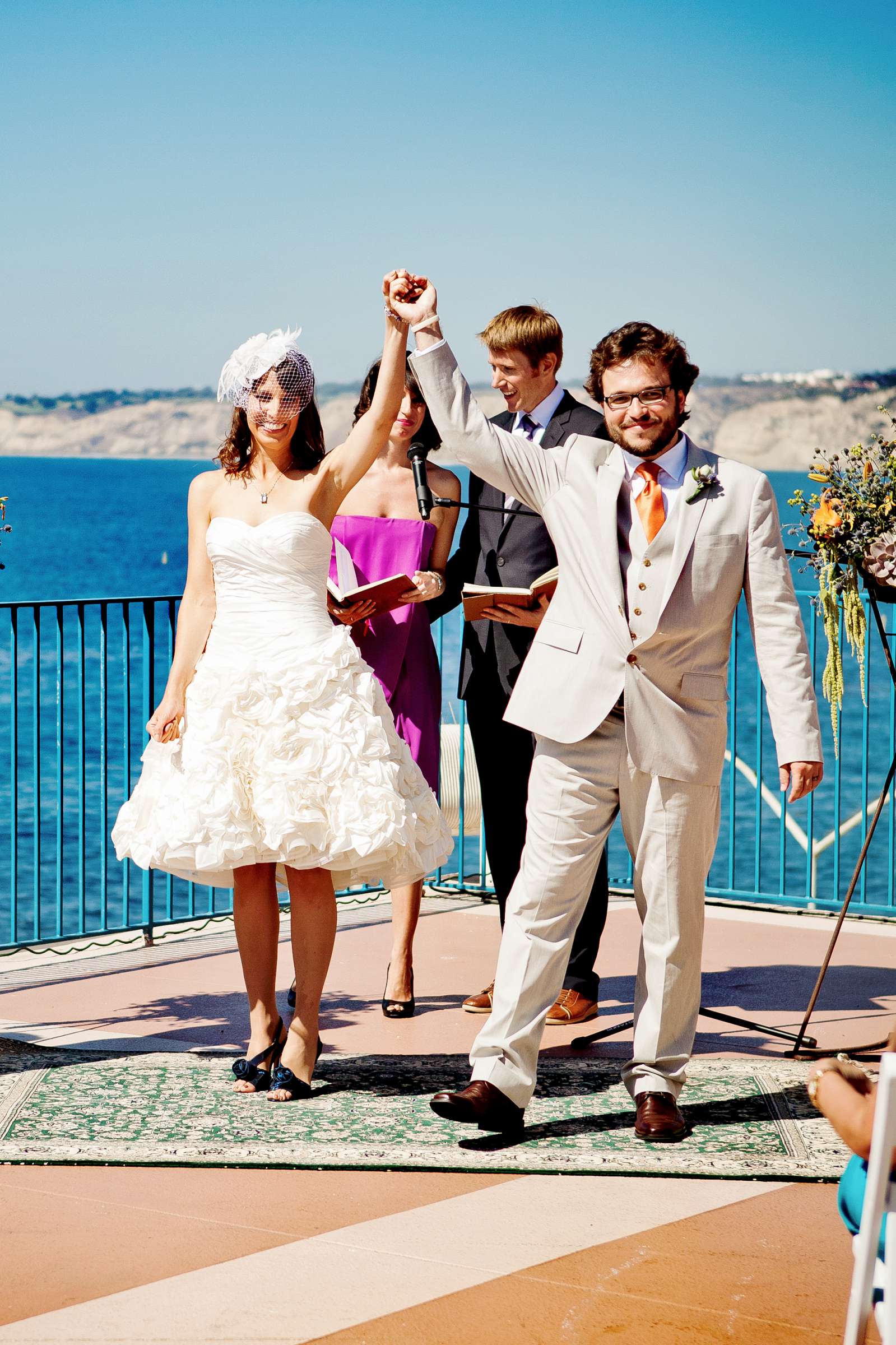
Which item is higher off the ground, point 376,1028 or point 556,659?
point 556,659

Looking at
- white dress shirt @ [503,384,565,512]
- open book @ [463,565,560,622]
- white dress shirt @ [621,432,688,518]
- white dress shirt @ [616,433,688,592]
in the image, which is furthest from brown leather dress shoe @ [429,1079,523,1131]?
white dress shirt @ [503,384,565,512]

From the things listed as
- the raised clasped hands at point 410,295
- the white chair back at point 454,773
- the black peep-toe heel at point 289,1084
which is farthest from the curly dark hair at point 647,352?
the white chair back at point 454,773

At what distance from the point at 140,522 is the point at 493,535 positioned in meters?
98.7

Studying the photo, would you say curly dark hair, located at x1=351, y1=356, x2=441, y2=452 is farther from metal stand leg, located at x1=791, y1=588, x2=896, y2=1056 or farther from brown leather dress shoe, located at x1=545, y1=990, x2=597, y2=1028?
brown leather dress shoe, located at x1=545, y1=990, x2=597, y2=1028

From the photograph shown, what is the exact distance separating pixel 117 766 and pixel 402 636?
21.6m

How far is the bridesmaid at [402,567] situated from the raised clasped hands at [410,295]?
3.82 ft

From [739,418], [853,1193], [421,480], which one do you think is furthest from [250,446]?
[739,418]

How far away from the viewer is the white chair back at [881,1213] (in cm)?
211

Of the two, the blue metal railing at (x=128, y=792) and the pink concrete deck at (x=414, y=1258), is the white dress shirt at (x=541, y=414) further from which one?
the pink concrete deck at (x=414, y=1258)

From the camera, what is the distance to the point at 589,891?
3.89 m

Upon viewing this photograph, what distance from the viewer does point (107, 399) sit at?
112 meters

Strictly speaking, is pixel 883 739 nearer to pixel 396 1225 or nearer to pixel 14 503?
pixel 396 1225

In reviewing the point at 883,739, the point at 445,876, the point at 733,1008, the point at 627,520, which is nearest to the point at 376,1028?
the point at 733,1008

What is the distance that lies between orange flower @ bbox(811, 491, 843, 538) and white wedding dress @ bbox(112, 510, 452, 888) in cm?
129
